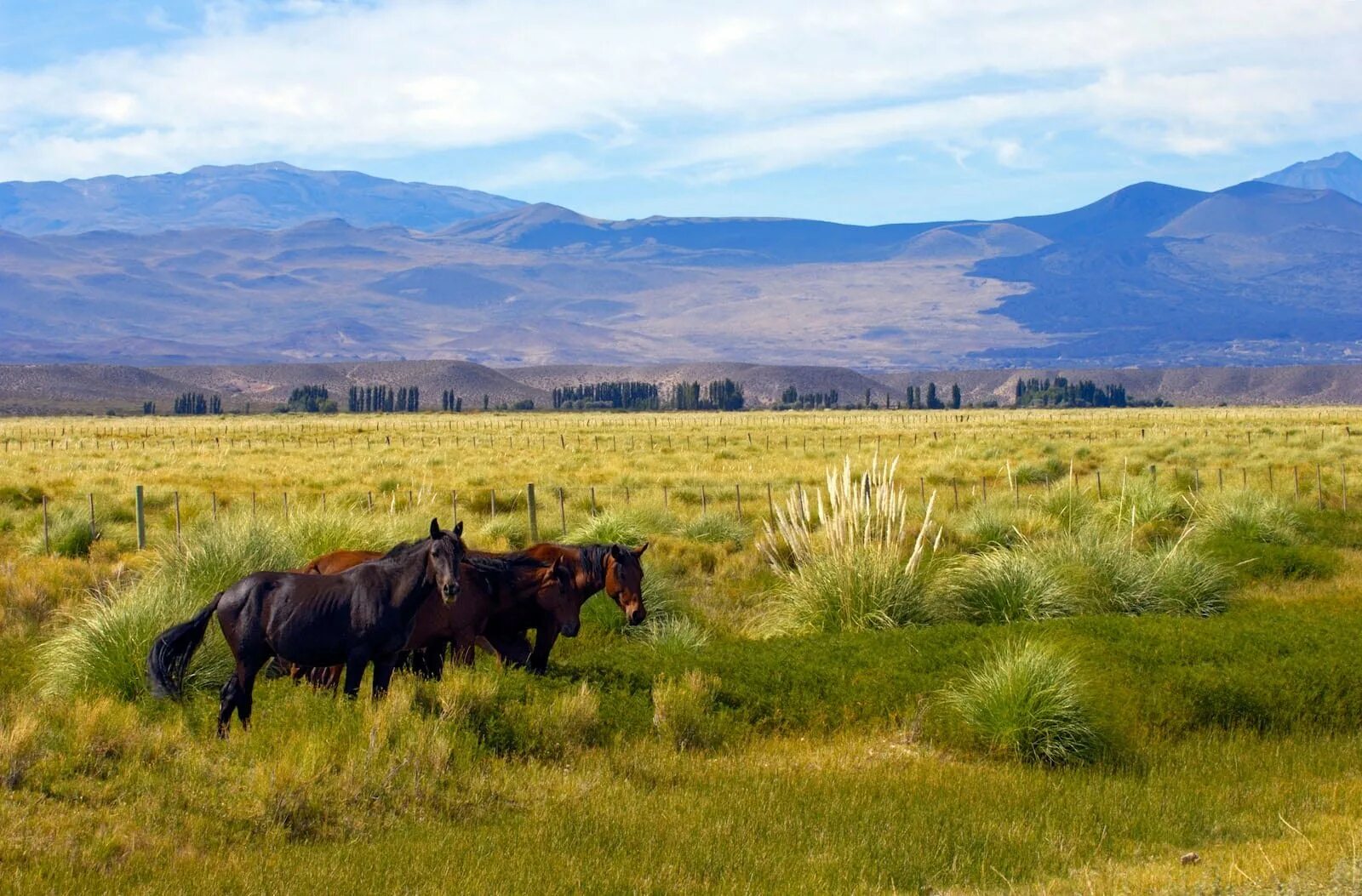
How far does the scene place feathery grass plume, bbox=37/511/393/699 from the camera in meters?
12.5

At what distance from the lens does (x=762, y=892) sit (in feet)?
26.2

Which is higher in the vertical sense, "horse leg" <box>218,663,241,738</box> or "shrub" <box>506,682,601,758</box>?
"horse leg" <box>218,663,241,738</box>

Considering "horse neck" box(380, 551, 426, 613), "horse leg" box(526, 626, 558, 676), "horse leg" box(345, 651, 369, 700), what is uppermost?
A: "horse neck" box(380, 551, 426, 613)

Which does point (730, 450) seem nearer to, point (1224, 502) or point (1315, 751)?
point (1224, 502)

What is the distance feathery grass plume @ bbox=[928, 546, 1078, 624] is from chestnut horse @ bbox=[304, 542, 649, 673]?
4333 millimetres

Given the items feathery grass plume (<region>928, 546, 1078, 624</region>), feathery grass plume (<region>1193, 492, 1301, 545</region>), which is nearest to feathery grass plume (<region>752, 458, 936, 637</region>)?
feathery grass plume (<region>928, 546, 1078, 624</region>)

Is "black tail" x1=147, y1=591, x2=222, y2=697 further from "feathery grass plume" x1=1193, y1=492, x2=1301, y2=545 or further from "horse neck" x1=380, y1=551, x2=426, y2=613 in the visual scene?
"feathery grass plume" x1=1193, y1=492, x2=1301, y2=545

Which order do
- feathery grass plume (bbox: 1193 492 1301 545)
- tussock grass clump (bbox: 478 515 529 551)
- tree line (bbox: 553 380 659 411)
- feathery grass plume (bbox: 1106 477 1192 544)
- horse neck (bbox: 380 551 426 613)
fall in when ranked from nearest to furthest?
1. horse neck (bbox: 380 551 426 613)
2. feathery grass plume (bbox: 1193 492 1301 545)
3. tussock grass clump (bbox: 478 515 529 551)
4. feathery grass plume (bbox: 1106 477 1192 544)
5. tree line (bbox: 553 380 659 411)

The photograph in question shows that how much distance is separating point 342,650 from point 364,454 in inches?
1606

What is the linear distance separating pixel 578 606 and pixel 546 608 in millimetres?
296

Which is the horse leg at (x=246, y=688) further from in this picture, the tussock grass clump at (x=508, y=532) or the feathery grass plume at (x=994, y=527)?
the feathery grass plume at (x=994, y=527)

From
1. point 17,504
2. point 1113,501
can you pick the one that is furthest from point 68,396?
point 1113,501

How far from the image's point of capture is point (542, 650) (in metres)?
12.7

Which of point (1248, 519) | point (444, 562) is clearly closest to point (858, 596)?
Result: point (444, 562)
